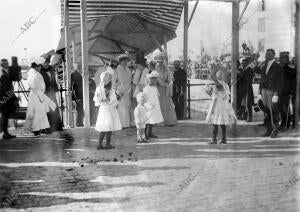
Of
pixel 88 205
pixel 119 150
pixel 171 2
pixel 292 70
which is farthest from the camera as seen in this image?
pixel 171 2

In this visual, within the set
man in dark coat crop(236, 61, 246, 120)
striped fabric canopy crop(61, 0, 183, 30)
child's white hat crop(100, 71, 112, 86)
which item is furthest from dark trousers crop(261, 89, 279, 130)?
striped fabric canopy crop(61, 0, 183, 30)

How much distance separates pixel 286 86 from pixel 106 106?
4.24 m

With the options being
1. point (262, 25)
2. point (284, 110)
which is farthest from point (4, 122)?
point (262, 25)

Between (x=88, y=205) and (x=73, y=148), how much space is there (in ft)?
10.5

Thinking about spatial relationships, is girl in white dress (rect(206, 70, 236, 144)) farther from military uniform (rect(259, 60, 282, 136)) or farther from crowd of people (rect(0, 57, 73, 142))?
crowd of people (rect(0, 57, 73, 142))

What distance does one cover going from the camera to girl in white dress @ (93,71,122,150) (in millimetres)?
7121

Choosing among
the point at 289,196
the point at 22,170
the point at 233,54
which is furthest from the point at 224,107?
the point at 22,170

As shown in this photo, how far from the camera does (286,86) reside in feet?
29.2

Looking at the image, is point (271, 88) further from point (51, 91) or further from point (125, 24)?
point (125, 24)

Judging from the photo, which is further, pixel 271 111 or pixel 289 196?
pixel 271 111

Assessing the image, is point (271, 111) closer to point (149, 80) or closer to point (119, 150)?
point (149, 80)

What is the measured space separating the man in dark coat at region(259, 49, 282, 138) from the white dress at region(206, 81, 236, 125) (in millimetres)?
1200

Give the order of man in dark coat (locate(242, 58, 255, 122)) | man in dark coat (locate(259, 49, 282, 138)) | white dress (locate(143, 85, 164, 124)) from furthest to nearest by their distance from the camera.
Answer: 1. man in dark coat (locate(242, 58, 255, 122))
2. white dress (locate(143, 85, 164, 124))
3. man in dark coat (locate(259, 49, 282, 138))

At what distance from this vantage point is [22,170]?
5.90 metres
